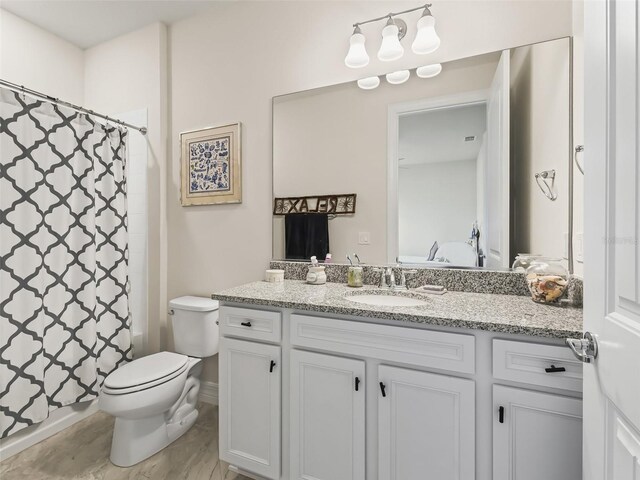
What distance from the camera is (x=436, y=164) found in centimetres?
162

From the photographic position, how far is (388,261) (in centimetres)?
174

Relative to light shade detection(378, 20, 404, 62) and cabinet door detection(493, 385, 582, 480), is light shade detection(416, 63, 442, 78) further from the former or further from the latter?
cabinet door detection(493, 385, 582, 480)

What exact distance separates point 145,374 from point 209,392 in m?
0.68

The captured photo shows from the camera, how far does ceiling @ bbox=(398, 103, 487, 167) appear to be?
1.56 metres

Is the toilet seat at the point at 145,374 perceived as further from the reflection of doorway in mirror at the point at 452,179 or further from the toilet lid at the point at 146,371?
the reflection of doorway in mirror at the point at 452,179

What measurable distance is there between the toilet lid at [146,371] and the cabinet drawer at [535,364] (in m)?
1.56

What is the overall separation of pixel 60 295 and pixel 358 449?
5.80 ft

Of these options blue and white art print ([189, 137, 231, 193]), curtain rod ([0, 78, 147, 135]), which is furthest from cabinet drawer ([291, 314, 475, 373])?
curtain rod ([0, 78, 147, 135])

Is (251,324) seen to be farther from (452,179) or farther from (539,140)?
(539,140)

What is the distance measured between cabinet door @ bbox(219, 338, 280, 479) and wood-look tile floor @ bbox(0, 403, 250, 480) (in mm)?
255

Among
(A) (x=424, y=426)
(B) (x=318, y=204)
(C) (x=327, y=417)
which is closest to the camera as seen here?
(A) (x=424, y=426)

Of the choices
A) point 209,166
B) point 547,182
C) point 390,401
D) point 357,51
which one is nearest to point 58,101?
point 209,166

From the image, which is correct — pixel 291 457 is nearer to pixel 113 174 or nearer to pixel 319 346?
pixel 319 346

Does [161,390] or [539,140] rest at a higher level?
[539,140]
